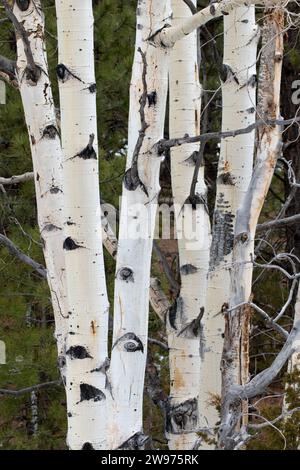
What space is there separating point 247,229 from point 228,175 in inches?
18.4

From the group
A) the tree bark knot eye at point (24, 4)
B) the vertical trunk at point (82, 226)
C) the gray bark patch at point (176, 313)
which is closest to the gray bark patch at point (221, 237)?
the gray bark patch at point (176, 313)

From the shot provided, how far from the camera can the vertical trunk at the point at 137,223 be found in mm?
3025

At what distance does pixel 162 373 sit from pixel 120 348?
394cm

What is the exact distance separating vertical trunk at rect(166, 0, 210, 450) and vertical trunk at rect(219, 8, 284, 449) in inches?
12.9

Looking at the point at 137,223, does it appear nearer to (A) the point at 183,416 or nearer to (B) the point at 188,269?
(B) the point at 188,269

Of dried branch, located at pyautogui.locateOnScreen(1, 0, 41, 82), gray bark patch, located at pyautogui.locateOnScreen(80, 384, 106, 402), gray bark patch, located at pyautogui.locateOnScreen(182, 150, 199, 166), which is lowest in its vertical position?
gray bark patch, located at pyautogui.locateOnScreen(80, 384, 106, 402)

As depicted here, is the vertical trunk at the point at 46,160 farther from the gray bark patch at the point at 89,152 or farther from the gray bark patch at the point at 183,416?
the gray bark patch at the point at 183,416

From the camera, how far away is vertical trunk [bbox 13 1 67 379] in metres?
3.46

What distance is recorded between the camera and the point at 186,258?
385cm

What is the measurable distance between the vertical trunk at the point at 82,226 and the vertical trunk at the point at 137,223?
0.07m

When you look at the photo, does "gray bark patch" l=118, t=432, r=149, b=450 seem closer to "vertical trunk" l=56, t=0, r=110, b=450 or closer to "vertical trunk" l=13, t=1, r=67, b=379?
"vertical trunk" l=56, t=0, r=110, b=450

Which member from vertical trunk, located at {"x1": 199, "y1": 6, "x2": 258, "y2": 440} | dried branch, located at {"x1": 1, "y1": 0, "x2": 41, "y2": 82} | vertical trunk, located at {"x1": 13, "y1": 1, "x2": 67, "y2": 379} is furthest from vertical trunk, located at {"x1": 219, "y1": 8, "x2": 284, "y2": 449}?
dried branch, located at {"x1": 1, "y1": 0, "x2": 41, "y2": 82}

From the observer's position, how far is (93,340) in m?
3.04
